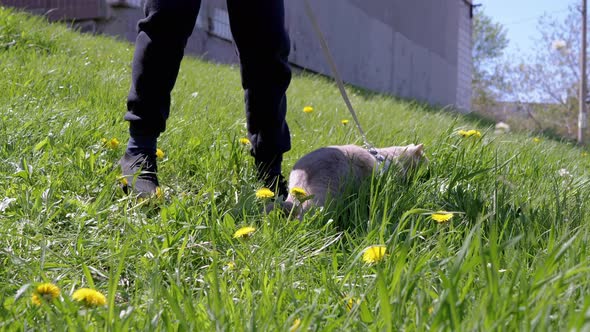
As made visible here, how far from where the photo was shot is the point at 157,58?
91.8 inches

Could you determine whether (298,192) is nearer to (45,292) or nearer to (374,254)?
(374,254)

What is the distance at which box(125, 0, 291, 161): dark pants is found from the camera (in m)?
2.29

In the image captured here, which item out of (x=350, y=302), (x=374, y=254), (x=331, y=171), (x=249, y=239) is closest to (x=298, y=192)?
(x=249, y=239)

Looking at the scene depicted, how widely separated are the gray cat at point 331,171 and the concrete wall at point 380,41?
541cm

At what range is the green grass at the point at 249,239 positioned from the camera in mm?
1196

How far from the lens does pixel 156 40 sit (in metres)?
2.31

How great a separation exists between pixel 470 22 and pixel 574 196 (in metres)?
18.3

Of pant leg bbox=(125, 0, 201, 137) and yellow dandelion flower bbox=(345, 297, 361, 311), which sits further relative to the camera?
pant leg bbox=(125, 0, 201, 137)

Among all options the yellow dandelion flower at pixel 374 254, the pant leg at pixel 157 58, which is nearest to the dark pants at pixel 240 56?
the pant leg at pixel 157 58

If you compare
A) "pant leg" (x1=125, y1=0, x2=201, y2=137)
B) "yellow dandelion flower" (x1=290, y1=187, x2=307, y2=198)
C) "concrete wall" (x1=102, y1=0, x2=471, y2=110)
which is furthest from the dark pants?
"concrete wall" (x1=102, y1=0, x2=471, y2=110)

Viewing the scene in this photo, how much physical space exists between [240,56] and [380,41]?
39.1 ft

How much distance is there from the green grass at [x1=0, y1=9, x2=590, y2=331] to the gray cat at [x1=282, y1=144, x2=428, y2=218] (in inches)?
3.6

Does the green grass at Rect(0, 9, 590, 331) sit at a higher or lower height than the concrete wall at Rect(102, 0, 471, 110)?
higher

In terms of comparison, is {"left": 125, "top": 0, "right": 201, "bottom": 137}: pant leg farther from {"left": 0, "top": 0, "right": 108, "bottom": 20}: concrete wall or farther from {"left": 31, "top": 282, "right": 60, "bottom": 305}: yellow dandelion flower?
{"left": 0, "top": 0, "right": 108, "bottom": 20}: concrete wall
